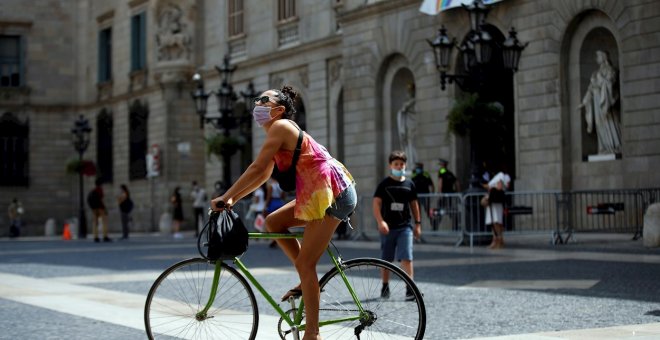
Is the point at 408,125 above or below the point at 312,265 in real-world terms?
above

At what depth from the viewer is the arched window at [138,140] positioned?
157 ft

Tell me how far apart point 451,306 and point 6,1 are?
48.0 m

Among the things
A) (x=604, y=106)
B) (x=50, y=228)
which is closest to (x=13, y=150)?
(x=50, y=228)

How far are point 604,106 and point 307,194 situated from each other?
60.0 feet

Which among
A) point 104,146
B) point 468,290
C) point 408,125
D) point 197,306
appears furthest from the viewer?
point 104,146

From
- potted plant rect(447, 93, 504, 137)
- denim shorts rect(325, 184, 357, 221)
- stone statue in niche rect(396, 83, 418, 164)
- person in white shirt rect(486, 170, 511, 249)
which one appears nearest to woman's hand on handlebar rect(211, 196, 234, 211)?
denim shorts rect(325, 184, 357, 221)

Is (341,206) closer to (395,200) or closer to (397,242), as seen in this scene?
(395,200)

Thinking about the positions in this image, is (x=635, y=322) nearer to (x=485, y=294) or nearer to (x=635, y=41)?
(x=485, y=294)

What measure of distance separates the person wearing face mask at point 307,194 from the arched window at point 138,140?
40.9 meters

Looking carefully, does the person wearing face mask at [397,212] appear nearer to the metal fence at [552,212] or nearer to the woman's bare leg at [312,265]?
the woman's bare leg at [312,265]

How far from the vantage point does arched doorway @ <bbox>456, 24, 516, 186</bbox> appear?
23420mm

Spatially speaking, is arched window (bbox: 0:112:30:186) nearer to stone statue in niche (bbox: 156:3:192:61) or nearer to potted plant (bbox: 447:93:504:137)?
stone statue in niche (bbox: 156:3:192:61)

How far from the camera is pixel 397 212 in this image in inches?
484

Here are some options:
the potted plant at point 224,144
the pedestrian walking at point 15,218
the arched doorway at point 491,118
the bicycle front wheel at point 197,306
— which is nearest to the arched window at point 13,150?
the pedestrian walking at point 15,218
